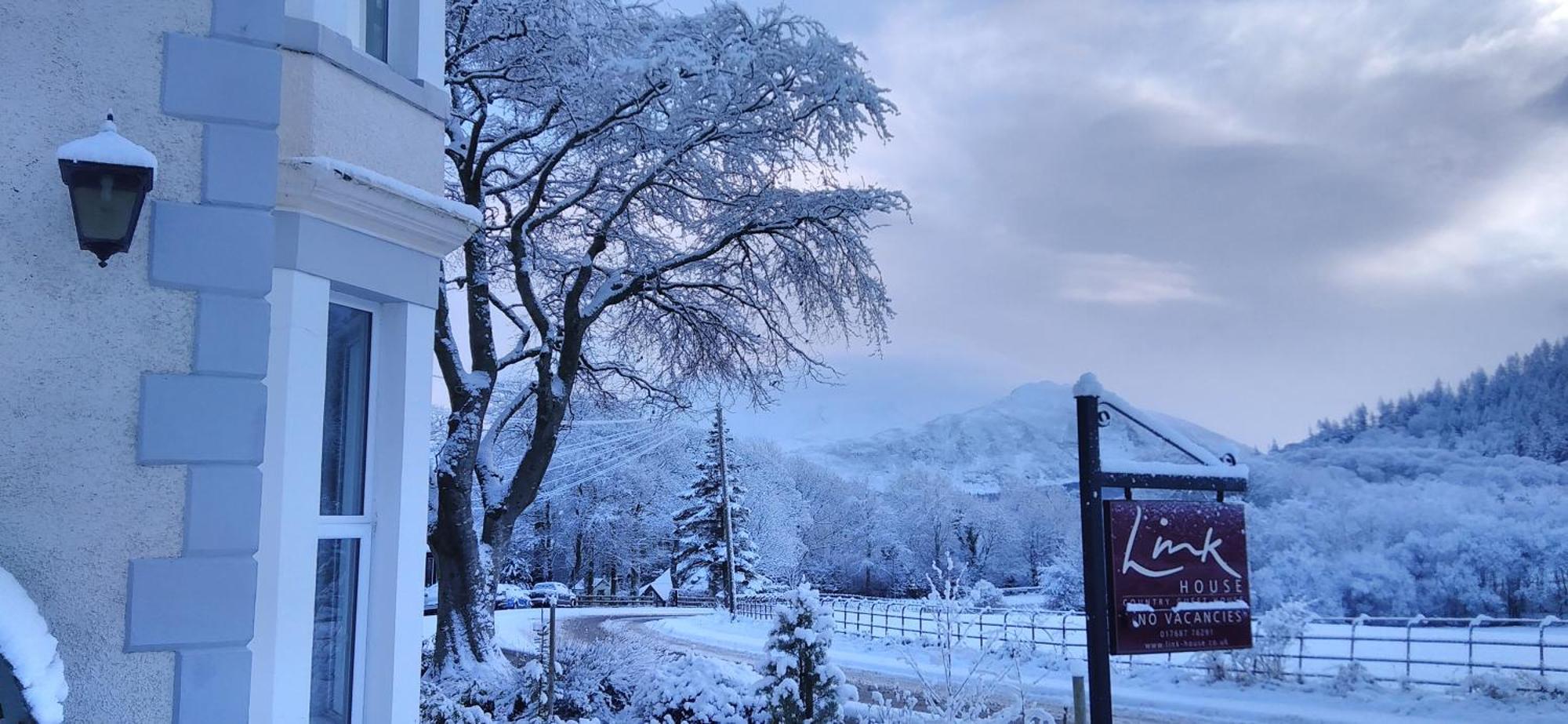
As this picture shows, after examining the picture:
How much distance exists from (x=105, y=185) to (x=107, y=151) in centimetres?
11

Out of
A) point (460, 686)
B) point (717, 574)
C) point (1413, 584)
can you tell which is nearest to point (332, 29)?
point (460, 686)

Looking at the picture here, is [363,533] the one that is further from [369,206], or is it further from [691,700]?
[691,700]

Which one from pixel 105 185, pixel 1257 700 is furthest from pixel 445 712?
pixel 1257 700

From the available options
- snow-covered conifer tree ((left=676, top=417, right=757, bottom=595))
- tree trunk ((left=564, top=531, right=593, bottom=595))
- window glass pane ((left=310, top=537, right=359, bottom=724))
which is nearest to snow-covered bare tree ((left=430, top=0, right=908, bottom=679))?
window glass pane ((left=310, top=537, right=359, bottom=724))

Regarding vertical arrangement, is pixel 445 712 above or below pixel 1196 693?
above

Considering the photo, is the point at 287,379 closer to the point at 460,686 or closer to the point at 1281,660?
the point at 460,686

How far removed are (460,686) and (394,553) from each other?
6.99m

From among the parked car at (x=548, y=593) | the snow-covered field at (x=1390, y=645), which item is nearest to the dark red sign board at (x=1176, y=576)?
the snow-covered field at (x=1390, y=645)

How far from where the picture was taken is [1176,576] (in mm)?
6148

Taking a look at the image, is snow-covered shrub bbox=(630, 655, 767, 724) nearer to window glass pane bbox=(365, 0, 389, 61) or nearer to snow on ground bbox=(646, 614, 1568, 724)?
snow on ground bbox=(646, 614, 1568, 724)

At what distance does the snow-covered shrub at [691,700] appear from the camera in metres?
10.3

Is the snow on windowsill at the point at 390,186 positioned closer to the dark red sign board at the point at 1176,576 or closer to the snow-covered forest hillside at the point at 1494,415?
the dark red sign board at the point at 1176,576

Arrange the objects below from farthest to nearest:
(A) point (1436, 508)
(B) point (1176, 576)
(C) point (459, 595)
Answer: (A) point (1436, 508) < (C) point (459, 595) < (B) point (1176, 576)

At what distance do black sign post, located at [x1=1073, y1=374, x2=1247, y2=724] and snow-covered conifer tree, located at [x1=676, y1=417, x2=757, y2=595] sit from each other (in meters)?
40.4
